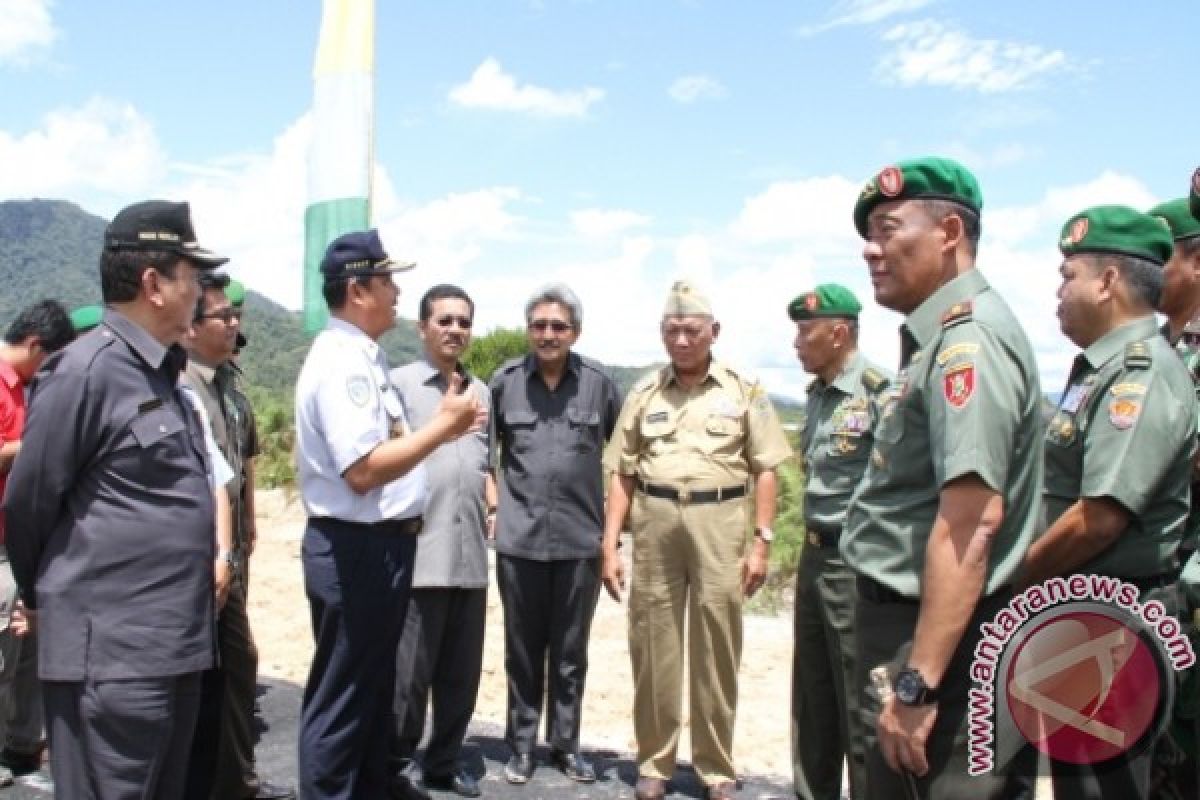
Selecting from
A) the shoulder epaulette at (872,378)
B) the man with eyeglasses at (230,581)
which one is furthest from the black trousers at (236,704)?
the shoulder epaulette at (872,378)

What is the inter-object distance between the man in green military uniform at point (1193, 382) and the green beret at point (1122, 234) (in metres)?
0.30

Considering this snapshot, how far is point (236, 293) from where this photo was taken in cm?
429

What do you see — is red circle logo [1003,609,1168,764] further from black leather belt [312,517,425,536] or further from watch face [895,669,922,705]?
black leather belt [312,517,425,536]

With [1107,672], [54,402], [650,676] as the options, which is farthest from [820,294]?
[54,402]

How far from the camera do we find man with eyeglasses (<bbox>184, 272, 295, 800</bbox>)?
12.2ft

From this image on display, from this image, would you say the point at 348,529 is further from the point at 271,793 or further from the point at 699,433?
the point at 699,433

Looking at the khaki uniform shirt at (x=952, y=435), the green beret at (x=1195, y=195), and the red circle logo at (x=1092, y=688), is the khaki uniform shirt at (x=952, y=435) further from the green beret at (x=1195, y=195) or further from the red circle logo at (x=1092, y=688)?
the green beret at (x=1195, y=195)

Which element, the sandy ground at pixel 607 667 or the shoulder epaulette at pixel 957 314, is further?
the sandy ground at pixel 607 667

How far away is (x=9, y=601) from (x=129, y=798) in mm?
1847

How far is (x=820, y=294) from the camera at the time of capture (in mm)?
4402

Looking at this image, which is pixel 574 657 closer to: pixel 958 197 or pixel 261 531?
pixel 958 197

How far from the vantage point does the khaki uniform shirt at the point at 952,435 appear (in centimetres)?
208

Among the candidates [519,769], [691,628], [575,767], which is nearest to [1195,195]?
[691,628]

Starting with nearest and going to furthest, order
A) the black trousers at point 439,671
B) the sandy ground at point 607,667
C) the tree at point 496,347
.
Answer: the black trousers at point 439,671, the sandy ground at point 607,667, the tree at point 496,347
